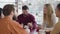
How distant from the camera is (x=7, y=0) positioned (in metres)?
4.63

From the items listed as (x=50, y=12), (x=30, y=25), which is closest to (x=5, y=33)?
(x=30, y=25)

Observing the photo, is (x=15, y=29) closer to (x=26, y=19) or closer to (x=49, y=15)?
(x=49, y=15)

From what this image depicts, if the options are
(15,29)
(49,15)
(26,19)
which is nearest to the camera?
(15,29)

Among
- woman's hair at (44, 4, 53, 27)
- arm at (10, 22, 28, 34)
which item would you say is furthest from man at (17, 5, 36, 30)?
arm at (10, 22, 28, 34)

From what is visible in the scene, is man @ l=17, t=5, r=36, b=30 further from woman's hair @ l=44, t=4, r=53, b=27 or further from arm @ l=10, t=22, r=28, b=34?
arm @ l=10, t=22, r=28, b=34

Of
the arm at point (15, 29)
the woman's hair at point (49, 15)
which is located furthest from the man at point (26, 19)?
the arm at point (15, 29)

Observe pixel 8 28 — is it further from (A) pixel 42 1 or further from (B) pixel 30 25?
(A) pixel 42 1

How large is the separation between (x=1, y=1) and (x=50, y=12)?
1659 millimetres

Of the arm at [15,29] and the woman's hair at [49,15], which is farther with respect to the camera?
the woman's hair at [49,15]

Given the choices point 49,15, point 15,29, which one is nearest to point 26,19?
point 49,15

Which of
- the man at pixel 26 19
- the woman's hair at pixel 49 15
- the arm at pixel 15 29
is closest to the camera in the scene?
the arm at pixel 15 29

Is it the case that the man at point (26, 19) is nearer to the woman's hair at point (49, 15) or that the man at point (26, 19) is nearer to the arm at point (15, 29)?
the woman's hair at point (49, 15)

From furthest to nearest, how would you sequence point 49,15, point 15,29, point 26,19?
point 26,19 → point 49,15 → point 15,29

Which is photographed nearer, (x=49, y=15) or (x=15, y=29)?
(x=15, y=29)
